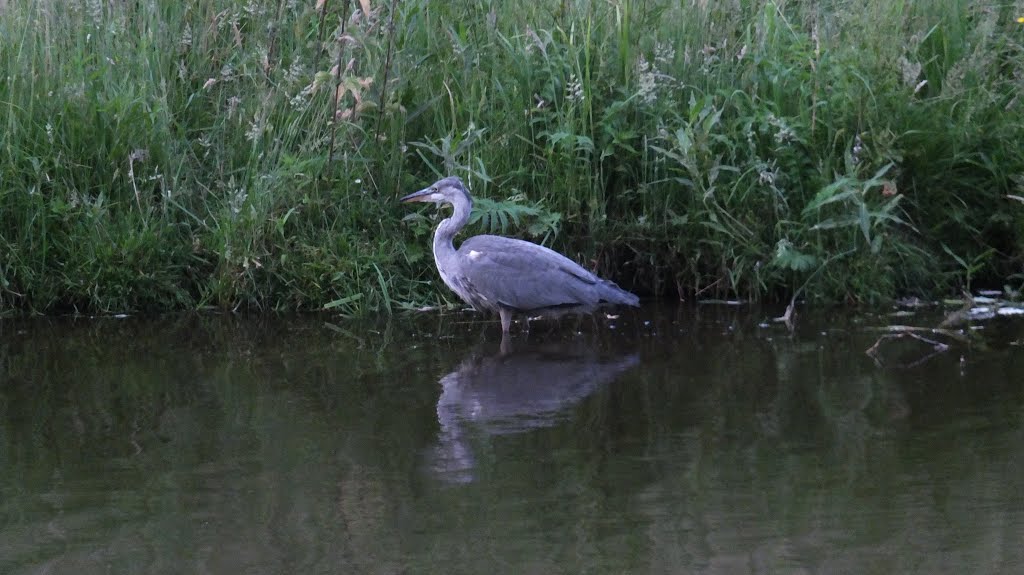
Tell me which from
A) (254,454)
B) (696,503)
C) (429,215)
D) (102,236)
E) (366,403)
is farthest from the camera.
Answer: (429,215)

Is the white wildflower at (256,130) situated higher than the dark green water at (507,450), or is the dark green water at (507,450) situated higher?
the white wildflower at (256,130)

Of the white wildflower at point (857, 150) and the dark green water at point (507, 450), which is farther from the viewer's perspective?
the white wildflower at point (857, 150)

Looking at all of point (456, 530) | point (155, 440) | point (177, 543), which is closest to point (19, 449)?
point (155, 440)

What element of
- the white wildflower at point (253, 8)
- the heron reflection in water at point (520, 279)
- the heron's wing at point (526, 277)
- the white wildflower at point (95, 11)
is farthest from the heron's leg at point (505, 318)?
the white wildflower at point (95, 11)

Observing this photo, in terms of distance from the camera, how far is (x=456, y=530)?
12.4 feet

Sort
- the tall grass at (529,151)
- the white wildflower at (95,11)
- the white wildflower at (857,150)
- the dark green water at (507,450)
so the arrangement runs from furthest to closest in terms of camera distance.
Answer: the white wildflower at (95,11)
the tall grass at (529,151)
the white wildflower at (857,150)
the dark green water at (507,450)

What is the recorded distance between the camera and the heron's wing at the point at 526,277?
6895mm

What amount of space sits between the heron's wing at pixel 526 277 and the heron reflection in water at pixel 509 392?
34cm

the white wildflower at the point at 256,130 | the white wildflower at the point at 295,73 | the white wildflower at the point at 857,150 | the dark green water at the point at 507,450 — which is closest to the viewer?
the dark green water at the point at 507,450

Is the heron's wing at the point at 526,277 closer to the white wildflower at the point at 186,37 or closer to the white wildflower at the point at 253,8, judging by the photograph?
the white wildflower at the point at 253,8

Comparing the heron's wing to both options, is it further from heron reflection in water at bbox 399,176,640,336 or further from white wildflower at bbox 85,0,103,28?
white wildflower at bbox 85,0,103,28

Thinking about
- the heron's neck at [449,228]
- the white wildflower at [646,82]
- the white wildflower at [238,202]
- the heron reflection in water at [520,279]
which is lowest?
the heron reflection in water at [520,279]

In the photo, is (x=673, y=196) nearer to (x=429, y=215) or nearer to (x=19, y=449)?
(x=429, y=215)

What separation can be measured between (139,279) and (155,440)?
8.27 ft
